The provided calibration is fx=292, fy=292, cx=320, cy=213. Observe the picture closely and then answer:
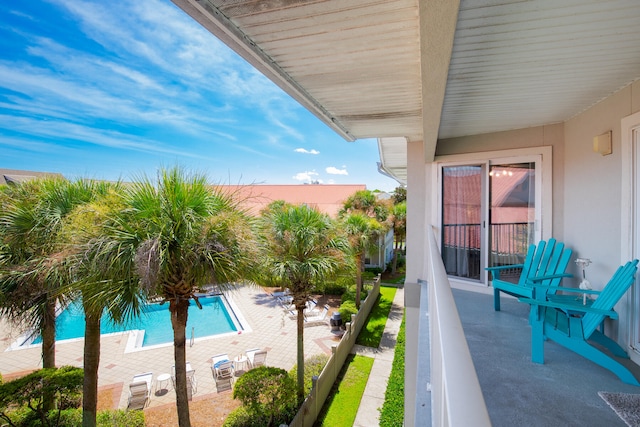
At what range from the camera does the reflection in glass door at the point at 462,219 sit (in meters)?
5.75

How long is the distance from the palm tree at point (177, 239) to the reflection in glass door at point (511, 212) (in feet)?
15.1

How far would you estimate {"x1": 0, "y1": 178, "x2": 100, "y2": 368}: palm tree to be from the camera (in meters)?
5.33

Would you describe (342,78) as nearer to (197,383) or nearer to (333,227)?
(333,227)

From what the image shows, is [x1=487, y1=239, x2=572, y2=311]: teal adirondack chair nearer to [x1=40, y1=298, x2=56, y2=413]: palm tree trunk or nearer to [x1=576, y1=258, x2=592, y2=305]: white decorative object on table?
[x1=576, y1=258, x2=592, y2=305]: white decorative object on table

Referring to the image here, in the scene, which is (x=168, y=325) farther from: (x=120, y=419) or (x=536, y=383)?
(x=536, y=383)

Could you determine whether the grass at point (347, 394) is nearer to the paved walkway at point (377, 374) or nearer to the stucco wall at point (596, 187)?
→ the paved walkway at point (377, 374)

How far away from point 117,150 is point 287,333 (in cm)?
4340

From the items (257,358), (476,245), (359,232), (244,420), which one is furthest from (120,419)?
A: (359,232)

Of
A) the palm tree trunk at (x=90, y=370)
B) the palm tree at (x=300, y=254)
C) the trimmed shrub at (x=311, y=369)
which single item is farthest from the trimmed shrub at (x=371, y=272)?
the palm tree trunk at (x=90, y=370)

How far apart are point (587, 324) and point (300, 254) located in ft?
19.9

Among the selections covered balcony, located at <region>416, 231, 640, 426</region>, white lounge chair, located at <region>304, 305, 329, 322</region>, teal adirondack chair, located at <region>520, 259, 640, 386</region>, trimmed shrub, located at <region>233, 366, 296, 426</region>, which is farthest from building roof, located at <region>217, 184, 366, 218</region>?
teal adirondack chair, located at <region>520, 259, 640, 386</region>

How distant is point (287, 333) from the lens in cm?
1291

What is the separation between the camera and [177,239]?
4594mm

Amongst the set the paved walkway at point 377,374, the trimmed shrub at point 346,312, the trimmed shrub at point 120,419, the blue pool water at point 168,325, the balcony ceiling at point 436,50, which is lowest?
the blue pool water at point 168,325
